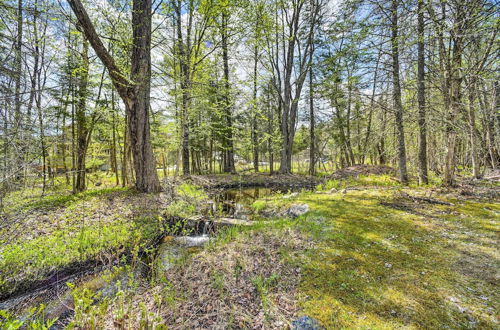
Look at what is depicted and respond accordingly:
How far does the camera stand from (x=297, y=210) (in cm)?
537

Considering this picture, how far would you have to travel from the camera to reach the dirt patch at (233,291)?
6.25 feet

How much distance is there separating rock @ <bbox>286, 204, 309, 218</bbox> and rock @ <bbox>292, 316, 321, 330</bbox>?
10.8 feet

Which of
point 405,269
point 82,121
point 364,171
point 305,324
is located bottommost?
point 305,324

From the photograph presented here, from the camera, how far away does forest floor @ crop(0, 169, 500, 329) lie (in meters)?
1.84

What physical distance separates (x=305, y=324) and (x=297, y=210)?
12.1 ft

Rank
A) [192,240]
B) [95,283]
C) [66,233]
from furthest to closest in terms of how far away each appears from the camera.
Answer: [192,240], [66,233], [95,283]

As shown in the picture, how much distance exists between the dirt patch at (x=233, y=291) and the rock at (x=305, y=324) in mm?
65

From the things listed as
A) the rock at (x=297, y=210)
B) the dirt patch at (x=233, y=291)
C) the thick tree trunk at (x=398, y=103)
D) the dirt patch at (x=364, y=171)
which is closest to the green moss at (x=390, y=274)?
the dirt patch at (x=233, y=291)

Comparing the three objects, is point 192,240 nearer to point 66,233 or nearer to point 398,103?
point 66,233

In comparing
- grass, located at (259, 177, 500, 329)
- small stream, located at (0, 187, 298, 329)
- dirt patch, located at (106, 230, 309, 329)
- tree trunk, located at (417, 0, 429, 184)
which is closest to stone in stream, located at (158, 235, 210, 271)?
small stream, located at (0, 187, 298, 329)

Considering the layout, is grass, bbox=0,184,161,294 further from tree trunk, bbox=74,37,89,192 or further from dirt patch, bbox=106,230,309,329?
tree trunk, bbox=74,37,89,192

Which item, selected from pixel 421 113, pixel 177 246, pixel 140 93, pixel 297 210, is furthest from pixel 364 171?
pixel 140 93

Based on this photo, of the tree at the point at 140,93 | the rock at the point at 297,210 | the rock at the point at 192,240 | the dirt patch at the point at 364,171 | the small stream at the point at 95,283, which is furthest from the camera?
the dirt patch at the point at 364,171

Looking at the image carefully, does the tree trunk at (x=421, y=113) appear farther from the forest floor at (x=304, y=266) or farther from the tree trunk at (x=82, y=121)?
the tree trunk at (x=82, y=121)
